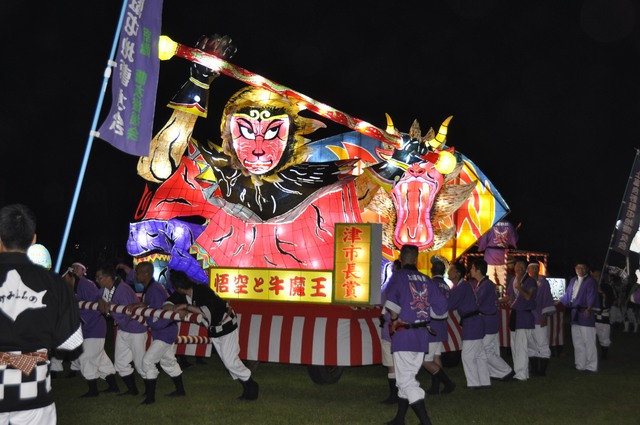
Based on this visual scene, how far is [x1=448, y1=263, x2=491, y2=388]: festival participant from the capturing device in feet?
37.4

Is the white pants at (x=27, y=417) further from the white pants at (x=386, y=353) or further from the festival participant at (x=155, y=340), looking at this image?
the white pants at (x=386, y=353)

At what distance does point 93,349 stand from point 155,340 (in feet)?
4.41

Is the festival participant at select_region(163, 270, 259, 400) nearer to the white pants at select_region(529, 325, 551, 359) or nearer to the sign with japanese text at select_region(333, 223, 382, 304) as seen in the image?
the sign with japanese text at select_region(333, 223, 382, 304)

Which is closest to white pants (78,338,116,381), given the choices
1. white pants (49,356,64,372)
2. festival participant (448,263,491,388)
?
white pants (49,356,64,372)

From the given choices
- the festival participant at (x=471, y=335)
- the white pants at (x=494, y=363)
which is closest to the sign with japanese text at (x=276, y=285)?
the festival participant at (x=471, y=335)

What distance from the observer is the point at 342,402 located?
10281 mm

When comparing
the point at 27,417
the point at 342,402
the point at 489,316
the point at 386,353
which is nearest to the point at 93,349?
the point at 342,402

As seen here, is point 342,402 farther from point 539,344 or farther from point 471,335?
point 539,344

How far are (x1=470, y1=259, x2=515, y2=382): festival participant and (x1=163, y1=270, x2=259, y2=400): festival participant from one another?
12.4 ft

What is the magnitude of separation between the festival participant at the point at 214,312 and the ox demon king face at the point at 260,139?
8.78 metres

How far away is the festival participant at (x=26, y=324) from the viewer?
14.6 ft

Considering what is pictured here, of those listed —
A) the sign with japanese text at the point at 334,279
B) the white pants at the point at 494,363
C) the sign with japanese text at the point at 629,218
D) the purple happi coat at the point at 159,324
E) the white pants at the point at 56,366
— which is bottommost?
the white pants at the point at 56,366

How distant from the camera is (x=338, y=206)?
19.0m

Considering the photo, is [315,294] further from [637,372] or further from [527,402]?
[637,372]
